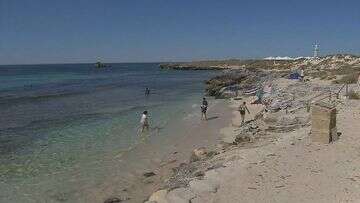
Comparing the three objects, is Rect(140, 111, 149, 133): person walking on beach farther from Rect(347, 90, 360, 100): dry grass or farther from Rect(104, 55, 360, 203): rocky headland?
Rect(347, 90, 360, 100): dry grass

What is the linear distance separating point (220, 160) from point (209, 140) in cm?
699

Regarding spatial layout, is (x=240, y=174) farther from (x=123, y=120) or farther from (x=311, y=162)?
(x=123, y=120)

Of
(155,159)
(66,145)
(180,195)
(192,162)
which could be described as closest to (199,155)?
(192,162)

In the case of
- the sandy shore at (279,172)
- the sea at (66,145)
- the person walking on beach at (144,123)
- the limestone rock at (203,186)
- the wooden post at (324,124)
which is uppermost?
the wooden post at (324,124)

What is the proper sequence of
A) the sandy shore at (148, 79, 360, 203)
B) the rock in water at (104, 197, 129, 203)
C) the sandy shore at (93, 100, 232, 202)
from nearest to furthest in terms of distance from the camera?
the sandy shore at (148, 79, 360, 203), the rock in water at (104, 197, 129, 203), the sandy shore at (93, 100, 232, 202)

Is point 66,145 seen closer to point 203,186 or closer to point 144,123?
point 144,123

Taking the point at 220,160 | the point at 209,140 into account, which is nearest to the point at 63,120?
the point at 209,140

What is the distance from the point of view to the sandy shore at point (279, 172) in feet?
33.8

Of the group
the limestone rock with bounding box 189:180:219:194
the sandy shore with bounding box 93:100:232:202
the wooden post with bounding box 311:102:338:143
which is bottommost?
the sandy shore with bounding box 93:100:232:202

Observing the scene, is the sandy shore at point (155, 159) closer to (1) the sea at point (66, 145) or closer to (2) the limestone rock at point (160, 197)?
(1) the sea at point (66, 145)

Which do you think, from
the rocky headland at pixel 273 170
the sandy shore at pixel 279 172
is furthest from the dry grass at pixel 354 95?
the sandy shore at pixel 279 172

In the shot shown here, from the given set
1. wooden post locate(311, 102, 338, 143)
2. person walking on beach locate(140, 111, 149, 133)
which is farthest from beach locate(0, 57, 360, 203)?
person walking on beach locate(140, 111, 149, 133)

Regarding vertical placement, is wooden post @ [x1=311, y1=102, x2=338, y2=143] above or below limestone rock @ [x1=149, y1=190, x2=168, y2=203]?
above

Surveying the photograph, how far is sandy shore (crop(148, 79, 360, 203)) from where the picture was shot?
1030 centimetres
